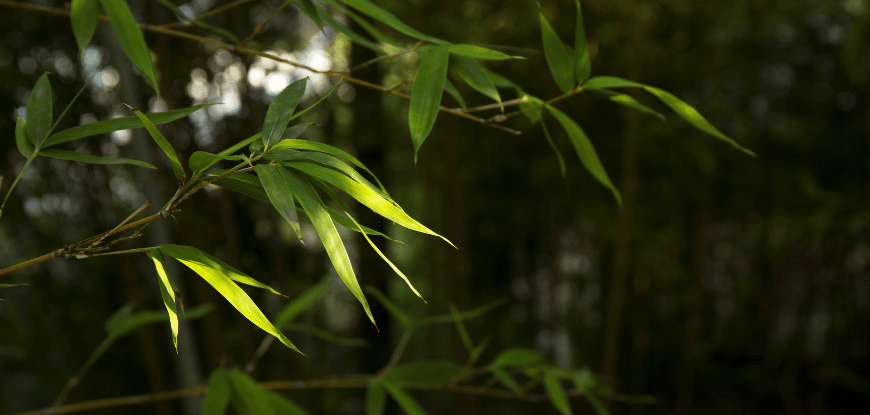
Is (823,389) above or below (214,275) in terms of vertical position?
below

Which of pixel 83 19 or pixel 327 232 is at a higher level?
pixel 83 19

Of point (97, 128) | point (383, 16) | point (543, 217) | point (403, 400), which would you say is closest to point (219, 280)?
point (97, 128)

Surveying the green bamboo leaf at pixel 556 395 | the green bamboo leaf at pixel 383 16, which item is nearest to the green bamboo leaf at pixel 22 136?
the green bamboo leaf at pixel 383 16

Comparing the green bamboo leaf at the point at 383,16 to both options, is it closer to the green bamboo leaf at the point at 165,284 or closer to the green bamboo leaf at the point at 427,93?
the green bamboo leaf at the point at 427,93

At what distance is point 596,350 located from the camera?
2.43m

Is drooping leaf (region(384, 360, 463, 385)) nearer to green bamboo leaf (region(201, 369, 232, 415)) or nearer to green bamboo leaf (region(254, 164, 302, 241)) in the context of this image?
green bamboo leaf (region(201, 369, 232, 415))

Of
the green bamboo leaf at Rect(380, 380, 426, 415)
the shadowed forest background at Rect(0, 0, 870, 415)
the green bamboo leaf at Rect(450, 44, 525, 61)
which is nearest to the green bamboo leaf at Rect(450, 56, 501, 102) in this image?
the green bamboo leaf at Rect(450, 44, 525, 61)

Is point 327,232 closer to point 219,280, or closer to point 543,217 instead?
point 219,280

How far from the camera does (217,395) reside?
53 cm

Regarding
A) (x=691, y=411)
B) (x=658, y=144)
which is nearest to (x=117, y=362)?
(x=658, y=144)

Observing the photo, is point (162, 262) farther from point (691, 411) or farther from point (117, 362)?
point (691, 411)

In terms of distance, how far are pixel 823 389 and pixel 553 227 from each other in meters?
1.30

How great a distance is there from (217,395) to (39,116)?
0.31 m

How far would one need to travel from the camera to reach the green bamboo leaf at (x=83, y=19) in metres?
0.37
